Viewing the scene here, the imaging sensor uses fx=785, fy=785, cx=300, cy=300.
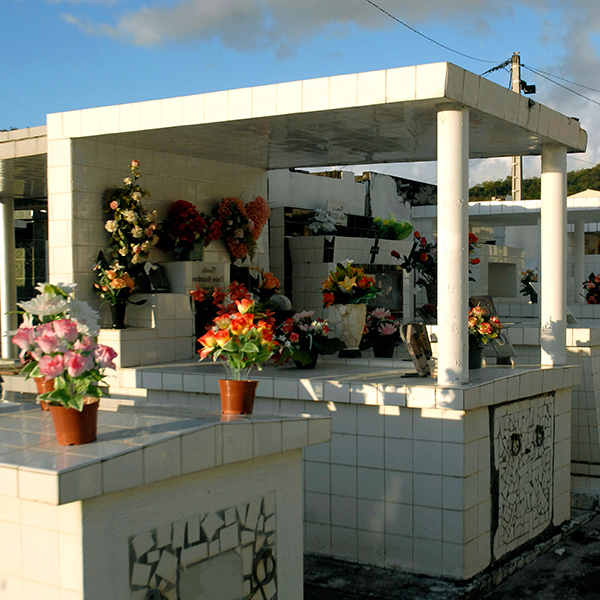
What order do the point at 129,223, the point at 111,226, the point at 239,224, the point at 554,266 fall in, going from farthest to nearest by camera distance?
the point at 239,224
the point at 129,223
the point at 111,226
the point at 554,266

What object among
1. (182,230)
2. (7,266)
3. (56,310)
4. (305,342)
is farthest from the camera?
(7,266)

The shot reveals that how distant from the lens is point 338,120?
6.75 metres

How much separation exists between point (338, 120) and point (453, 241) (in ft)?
5.29

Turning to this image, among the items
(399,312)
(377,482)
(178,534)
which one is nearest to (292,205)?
(399,312)

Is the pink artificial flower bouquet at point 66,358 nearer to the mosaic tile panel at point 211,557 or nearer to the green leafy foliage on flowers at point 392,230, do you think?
the mosaic tile panel at point 211,557

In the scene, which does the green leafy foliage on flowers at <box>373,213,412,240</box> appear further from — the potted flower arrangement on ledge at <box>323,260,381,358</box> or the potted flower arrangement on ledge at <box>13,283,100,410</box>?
the potted flower arrangement on ledge at <box>13,283,100,410</box>

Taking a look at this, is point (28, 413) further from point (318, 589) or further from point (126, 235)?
point (126, 235)

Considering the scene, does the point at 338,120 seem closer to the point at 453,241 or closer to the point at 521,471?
the point at 453,241

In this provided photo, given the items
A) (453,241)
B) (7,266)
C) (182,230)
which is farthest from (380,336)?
(7,266)

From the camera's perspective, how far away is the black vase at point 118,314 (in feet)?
25.0

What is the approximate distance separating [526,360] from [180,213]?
4.09 m

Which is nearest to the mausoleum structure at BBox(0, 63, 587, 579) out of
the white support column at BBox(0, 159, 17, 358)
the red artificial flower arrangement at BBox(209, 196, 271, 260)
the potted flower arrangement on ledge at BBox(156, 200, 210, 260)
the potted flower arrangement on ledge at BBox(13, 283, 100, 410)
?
the potted flower arrangement on ledge at BBox(156, 200, 210, 260)

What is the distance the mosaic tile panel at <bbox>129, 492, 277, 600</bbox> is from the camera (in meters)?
3.46

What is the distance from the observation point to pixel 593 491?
27.3ft
